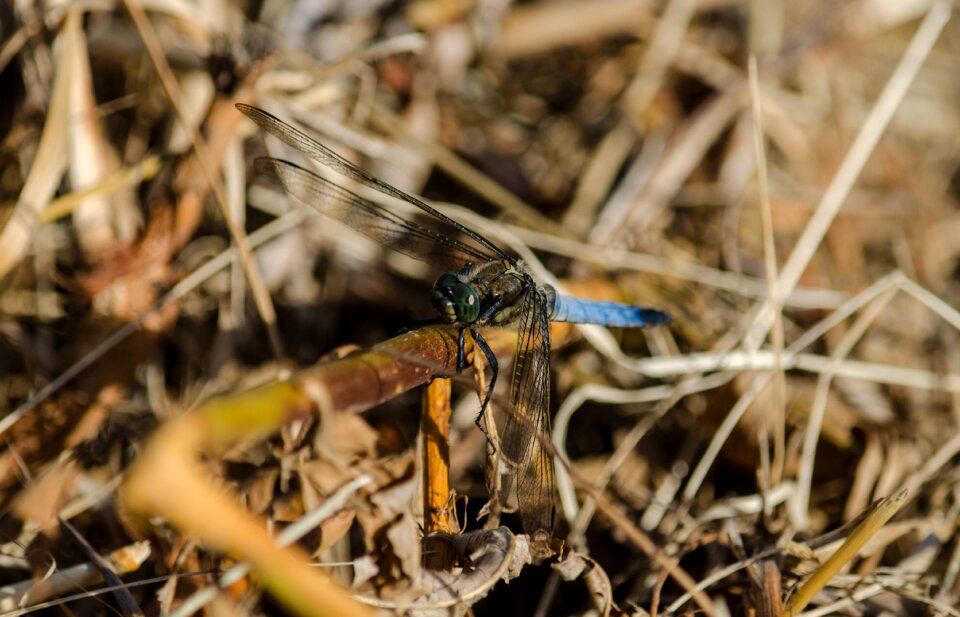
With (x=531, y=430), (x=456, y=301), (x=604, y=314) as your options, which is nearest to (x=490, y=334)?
(x=456, y=301)

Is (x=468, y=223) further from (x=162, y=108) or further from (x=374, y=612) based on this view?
(x=374, y=612)

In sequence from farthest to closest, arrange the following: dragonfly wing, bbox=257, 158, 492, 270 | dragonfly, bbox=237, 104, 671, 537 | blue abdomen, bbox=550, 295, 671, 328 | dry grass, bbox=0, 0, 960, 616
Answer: dragonfly wing, bbox=257, 158, 492, 270, blue abdomen, bbox=550, 295, 671, 328, dragonfly, bbox=237, 104, 671, 537, dry grass, bbox=0, 0, 960, 616

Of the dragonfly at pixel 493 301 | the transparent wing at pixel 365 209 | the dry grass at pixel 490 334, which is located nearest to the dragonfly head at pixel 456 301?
the dragonfly at pixel 493 301

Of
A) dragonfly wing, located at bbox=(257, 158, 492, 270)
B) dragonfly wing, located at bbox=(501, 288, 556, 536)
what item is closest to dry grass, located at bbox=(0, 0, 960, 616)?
dragonfly wing, located at bbox=(501, 288, 556, 536)

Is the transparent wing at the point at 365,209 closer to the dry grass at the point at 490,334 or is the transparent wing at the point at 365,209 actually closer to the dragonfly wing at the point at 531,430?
the dry grass at the point at 490,334

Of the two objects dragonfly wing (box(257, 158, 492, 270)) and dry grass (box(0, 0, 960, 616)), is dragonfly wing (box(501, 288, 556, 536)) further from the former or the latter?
dragonfly wing (box(257, 158, 492, 270))

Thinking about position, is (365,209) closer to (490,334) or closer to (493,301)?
(493,301)

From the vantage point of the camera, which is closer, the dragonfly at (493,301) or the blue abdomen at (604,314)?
the dragonfly at (493,301)
